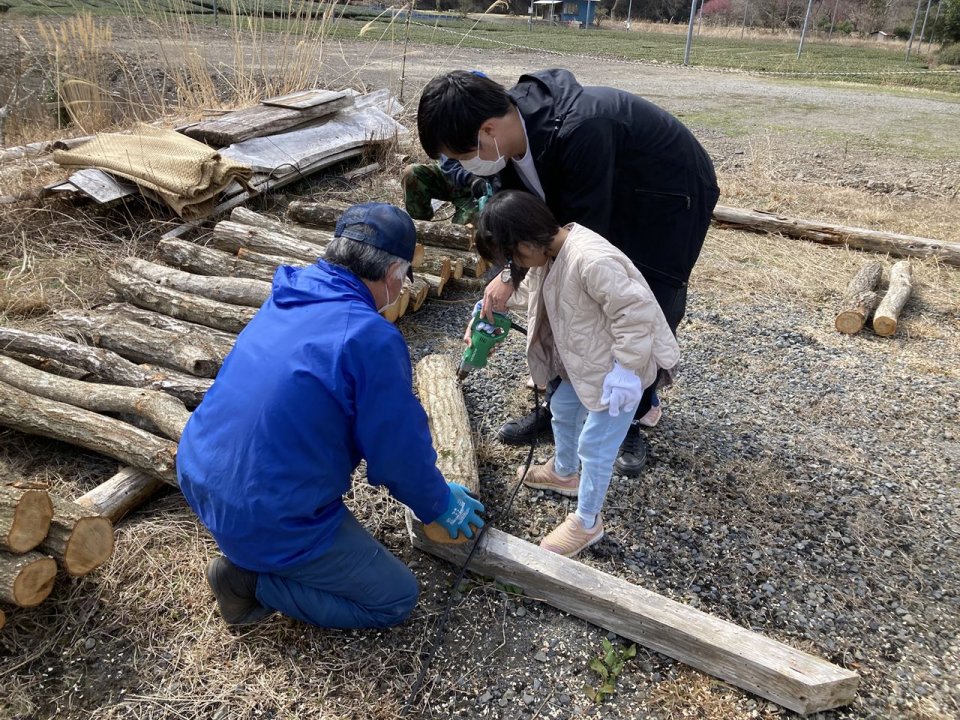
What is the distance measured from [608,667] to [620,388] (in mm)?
929

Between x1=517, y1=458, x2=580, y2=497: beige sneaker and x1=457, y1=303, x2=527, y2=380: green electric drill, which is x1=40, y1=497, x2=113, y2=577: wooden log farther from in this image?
x1=517, y1=458, x2=580, y2=497: beige sneaker

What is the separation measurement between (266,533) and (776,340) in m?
3.61

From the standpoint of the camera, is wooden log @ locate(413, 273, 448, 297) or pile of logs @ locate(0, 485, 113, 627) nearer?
pile of logs @ locate(0, 485, 113, 627)

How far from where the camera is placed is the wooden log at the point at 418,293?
4.44 metres

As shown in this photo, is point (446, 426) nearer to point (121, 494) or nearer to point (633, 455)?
point (633, 455)

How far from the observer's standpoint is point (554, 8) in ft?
105

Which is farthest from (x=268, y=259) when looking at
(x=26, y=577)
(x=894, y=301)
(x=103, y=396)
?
(x=894, y=301)

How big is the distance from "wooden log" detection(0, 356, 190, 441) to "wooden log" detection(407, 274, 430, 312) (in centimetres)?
170

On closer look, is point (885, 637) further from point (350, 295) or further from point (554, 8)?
point (554, 8)

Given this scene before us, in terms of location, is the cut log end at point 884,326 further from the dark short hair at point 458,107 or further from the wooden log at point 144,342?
the wooden log at point 144,342

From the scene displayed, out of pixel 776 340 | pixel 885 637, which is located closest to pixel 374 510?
pixel 885 637

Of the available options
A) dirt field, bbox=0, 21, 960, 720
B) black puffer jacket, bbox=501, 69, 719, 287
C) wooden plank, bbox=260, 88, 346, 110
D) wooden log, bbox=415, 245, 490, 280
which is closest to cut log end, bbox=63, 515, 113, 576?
dirt field, bbox=0, 21, 960, 720

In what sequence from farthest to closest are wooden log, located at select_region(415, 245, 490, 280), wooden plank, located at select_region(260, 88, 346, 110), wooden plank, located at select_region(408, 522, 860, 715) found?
1. wooden plank, located at select_region(260, 88, 346, 110)
2. wooden log, located at select_region(415, 245, 490, 280)
3. wooden plank, located at select_region(408, 522, 860, 715)

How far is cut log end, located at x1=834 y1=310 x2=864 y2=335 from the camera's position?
4574mm
